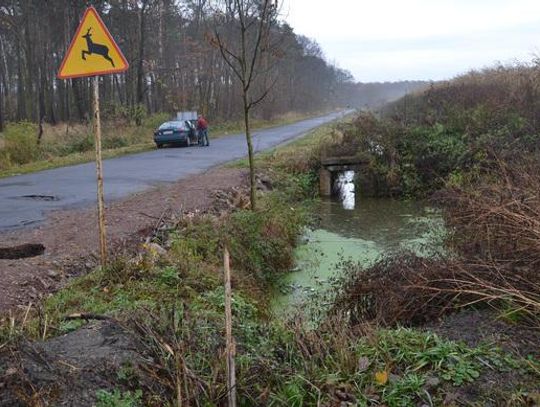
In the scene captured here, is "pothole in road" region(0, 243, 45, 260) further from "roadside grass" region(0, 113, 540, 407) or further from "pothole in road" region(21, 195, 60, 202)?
"pothole in road" region(21, 195, 60, 202)

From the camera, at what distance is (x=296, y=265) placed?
9.09 metres

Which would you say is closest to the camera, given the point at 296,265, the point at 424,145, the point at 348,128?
the point at 296,265

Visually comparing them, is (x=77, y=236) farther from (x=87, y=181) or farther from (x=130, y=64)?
(x=130, y=64)

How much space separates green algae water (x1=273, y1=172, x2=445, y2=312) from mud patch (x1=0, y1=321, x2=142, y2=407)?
3152 mm

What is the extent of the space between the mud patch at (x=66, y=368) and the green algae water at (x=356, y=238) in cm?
315

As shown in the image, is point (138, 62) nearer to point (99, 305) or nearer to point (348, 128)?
point (348, 128)

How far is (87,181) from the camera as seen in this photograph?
1417cm

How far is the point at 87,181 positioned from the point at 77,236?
21.2ft

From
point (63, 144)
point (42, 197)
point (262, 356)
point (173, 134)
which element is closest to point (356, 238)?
point (42, 197)

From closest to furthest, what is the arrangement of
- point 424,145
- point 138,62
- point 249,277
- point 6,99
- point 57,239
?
point 249,277
point 57,239
point 424,145
point 138,62
point 6,99

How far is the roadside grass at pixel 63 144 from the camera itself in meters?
18.8

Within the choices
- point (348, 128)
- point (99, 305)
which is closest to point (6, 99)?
point (348, 128)

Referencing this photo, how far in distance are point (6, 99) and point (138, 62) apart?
14.2 m

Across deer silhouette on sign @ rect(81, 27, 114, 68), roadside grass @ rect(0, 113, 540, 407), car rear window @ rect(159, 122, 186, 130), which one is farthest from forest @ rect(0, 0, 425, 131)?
roadside grass @ rect(0, 113, 540, 407)
